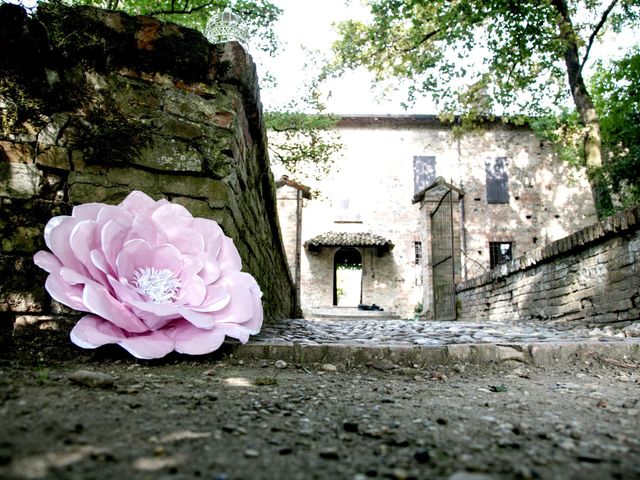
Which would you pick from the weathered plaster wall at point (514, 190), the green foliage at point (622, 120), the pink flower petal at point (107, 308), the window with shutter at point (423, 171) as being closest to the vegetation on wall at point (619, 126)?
the green foliage at point (622, 120)

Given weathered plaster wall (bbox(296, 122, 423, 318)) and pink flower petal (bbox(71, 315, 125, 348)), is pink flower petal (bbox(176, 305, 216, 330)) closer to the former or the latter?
pink flower petal (bbox(71, 315, 125, 348))

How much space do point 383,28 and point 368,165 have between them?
283 inches

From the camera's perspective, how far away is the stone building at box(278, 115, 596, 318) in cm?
1563

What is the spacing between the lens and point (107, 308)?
151cm

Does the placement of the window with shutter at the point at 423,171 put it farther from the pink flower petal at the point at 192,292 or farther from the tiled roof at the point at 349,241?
the pink flower petal at the point at 192,292

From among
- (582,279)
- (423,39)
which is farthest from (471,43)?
(582,279)

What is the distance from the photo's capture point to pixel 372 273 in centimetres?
1589

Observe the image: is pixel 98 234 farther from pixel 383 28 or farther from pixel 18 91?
pixel 383 28

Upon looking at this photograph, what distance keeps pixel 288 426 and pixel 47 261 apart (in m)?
1.11

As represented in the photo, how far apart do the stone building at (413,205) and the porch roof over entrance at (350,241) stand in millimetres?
39

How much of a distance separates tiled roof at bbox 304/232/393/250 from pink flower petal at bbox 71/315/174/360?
13699 millimetres

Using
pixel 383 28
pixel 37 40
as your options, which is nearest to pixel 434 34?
pixel 383 28

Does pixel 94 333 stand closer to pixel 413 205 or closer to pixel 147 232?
pixel 147 232

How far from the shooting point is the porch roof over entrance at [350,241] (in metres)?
15.3
